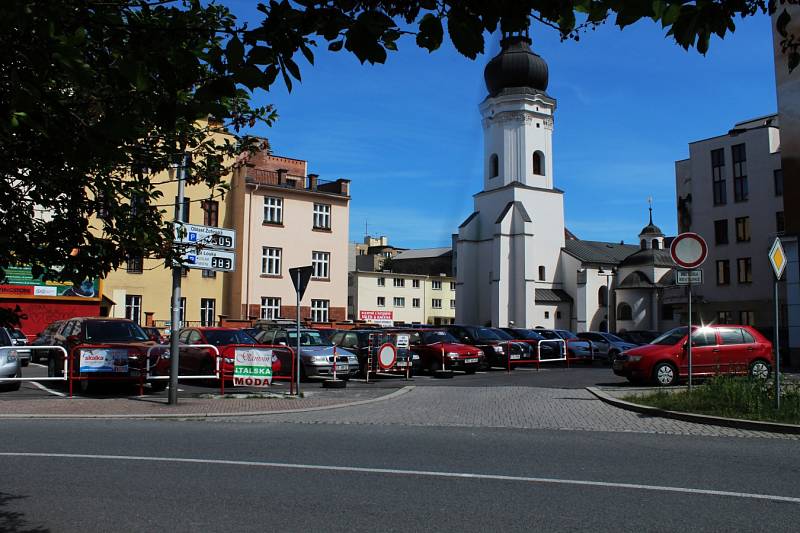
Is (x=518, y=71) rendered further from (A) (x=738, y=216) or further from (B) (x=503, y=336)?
(B) (x=503, y=336)

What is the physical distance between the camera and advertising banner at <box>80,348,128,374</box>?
1584 cm

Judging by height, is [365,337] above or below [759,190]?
below

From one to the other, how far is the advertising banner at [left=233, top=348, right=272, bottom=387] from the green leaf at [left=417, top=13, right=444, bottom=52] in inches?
532

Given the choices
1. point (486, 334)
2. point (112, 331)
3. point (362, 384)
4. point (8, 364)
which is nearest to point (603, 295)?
point (486, 334)

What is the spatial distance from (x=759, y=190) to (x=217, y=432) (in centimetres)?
4894

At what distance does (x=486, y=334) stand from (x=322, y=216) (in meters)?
26.4

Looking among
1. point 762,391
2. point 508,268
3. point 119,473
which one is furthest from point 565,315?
point 119,473

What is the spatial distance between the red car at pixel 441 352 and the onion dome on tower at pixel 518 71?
202 ft

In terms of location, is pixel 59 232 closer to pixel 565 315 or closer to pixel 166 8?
pixel 166 8

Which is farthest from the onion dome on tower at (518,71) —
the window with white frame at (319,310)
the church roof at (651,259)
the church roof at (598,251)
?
the window with white frame at (319,310)

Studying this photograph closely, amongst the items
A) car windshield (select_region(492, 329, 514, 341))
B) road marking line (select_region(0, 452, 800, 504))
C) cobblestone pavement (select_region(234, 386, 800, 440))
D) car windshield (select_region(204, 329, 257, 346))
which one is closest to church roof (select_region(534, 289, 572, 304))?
car windshield (select_region(492, 329, 514, 341))

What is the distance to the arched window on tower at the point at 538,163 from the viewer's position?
85.8 m

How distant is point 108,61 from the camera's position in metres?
4.14

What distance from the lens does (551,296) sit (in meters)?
82.7
